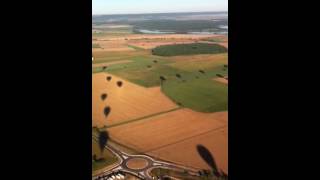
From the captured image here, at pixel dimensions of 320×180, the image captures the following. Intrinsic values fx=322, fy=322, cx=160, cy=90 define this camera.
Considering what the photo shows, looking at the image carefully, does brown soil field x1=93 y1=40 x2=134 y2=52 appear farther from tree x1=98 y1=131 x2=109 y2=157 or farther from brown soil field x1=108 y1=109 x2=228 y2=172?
tree x1=98 y1=131 x2=109 y2=157

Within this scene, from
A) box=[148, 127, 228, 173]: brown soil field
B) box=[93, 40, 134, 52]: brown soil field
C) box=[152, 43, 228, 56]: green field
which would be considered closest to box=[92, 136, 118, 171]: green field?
box=[148, 127, 228, 173]: brown soil field

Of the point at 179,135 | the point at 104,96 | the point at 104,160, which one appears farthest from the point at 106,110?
the point at 104,160

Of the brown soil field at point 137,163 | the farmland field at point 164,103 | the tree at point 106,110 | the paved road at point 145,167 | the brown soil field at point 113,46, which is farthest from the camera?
the brown soil field at point 113,46

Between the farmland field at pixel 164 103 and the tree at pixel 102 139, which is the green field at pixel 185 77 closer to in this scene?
the farmland field at pixel 164 103

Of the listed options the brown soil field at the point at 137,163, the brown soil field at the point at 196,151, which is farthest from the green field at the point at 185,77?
the brown soil field at the point at 137,163
